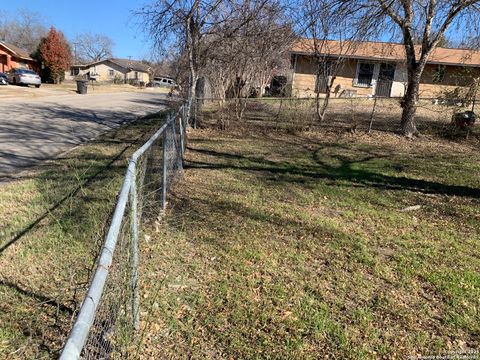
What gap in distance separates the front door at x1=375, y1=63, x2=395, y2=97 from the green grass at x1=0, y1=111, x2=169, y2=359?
75.7 feet

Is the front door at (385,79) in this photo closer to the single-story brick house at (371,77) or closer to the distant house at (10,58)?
the single-story brick house at (371,77)

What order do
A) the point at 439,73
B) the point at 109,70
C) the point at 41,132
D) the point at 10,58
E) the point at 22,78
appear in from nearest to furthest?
the point at 41,132
the point at 439,73
the point at 22,78
the point at 10,58
the point at 109,70

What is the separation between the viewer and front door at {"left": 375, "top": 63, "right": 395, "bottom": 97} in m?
26.6

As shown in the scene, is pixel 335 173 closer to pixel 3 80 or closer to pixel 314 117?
pixel 314 117

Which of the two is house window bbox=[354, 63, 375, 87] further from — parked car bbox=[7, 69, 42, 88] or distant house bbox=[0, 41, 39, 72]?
distant house bbox=[0, 41, 39, 72]

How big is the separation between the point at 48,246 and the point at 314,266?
A: 2.94 meters

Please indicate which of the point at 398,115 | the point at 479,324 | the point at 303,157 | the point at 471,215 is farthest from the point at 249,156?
the point at 398,115

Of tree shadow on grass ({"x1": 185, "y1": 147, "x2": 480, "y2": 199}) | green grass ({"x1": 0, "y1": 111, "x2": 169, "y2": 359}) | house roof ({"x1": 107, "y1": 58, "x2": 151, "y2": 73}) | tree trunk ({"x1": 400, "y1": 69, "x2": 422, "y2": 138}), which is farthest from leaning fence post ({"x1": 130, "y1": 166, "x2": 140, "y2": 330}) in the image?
house roof ({"x1": 107, "y1": 58, "x2": 151, "y2": 73})

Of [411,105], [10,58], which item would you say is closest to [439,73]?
[411,105]

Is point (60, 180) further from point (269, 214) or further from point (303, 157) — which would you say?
point (303, 157)

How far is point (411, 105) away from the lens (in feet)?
39.3

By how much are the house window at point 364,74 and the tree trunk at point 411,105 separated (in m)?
15.2

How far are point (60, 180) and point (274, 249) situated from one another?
4271 millimetres

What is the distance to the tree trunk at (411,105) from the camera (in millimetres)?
11914
